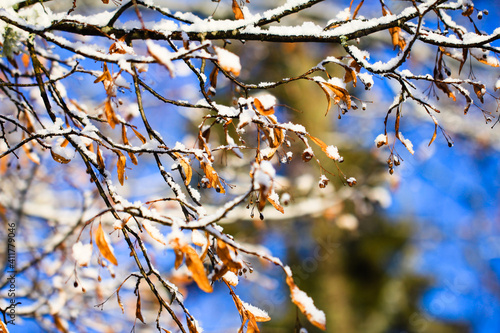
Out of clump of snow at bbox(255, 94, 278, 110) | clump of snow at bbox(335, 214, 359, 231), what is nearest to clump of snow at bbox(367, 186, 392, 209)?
clump of snow at bbox(335, 214, 359, 231)

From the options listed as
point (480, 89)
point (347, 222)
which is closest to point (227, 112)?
point (480, 89)

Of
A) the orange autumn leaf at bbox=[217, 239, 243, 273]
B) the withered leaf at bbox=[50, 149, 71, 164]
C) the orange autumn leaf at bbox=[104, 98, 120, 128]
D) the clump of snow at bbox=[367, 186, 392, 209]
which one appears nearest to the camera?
the orange autumn leaf at bbox=[217, 239, 243, 273]

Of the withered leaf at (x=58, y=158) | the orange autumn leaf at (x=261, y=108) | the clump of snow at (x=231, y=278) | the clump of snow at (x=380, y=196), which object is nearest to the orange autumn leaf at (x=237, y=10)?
the orange autumn leaf at (x=261, y=108)

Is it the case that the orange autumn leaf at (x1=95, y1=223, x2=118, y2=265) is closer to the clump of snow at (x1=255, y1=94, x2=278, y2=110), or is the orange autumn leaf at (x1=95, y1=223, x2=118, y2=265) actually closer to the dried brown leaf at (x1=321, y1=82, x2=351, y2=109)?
the clump of snow at (x1=255, y1=94, x2=278, y2=110)

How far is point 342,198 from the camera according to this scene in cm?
470

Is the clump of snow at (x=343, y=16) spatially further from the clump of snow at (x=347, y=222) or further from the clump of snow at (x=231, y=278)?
the clump of snow at (x=347, y=222)

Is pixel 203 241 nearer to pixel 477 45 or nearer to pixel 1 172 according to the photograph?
pixel 477 45

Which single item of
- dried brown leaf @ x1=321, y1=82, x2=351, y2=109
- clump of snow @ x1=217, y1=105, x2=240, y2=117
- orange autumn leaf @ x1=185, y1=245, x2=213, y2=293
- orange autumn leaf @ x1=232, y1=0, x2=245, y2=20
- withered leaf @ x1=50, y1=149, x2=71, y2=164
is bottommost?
orange autumn leaf @ x1=185, y1=245, x2=213, y2=293

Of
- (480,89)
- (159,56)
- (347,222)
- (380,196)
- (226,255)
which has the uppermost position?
(380,196)

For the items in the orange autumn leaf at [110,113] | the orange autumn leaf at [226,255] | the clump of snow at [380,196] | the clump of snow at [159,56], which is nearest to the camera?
the clump of snow at [159,56]

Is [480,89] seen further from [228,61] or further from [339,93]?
[228,61]

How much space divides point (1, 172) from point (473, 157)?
8025mm

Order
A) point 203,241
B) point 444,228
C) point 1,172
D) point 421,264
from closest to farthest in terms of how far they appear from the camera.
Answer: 1. point 203,241
2. point 1,172
3. point 444,228
4. point 421,264

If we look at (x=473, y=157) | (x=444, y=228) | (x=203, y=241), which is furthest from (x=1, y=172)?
(x=444, y=228)
